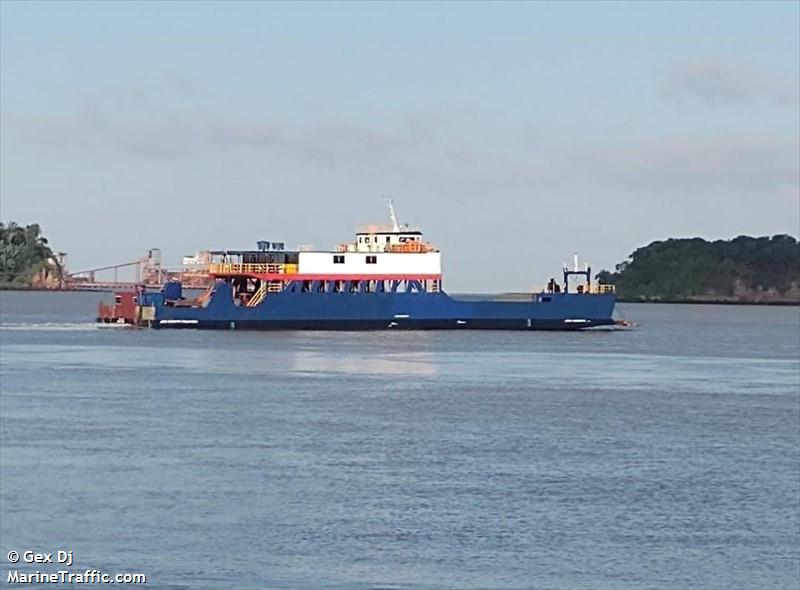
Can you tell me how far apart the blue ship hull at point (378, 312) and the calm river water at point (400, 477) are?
2063 centimetres

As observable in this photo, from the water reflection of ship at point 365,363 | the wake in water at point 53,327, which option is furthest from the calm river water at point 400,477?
the wake in water at point 53,327

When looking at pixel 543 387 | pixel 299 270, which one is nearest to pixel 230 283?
pixel 299 270

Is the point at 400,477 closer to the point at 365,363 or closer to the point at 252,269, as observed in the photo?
the point at 365,363

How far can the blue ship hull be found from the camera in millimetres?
78375

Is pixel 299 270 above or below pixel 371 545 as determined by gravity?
above

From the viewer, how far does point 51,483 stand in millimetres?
26609

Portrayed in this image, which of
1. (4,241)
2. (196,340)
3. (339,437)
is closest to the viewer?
(339,437)

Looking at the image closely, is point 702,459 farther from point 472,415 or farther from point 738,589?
point 738,589

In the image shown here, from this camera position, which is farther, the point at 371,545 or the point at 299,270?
the point at 299,270

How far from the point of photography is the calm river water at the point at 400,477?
21.6m

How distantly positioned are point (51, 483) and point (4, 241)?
558ft

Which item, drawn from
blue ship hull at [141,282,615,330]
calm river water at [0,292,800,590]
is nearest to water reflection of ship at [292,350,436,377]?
calm river water at [0,292,800,590]

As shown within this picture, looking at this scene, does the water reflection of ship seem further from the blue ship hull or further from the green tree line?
the green tree line

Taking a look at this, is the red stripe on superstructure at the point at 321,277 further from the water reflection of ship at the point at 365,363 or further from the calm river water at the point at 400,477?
the calm river water at the point at 400,477
